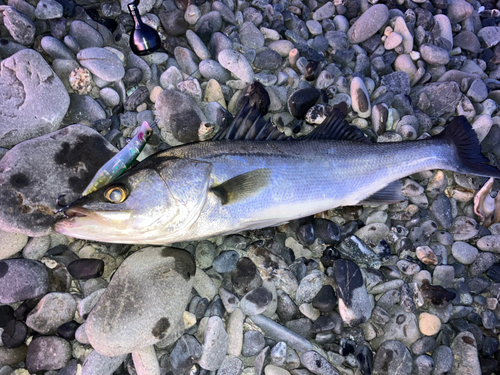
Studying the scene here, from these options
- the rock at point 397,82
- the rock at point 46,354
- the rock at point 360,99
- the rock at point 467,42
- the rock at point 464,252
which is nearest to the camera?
the rock at point 46,354

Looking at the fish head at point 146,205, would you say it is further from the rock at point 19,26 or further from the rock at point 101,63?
the rock at point 19,26

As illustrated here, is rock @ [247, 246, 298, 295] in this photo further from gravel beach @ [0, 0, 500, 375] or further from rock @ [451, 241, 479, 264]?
rock @ [451, 241, 479, 264]

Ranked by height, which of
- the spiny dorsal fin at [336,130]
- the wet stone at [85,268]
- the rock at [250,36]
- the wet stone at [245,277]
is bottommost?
the wet stone at [245,277]

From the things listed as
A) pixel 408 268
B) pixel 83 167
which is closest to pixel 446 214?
pixel 408 268

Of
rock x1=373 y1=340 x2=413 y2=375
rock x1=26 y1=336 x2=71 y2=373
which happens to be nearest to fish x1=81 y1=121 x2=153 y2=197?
rock x1=26 y1=336 x2=71 y2=373

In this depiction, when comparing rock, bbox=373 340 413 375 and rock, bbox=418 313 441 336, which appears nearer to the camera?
rock, bbox=373 340 413 375

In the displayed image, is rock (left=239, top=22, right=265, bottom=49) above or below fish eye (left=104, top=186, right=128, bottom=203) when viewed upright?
above

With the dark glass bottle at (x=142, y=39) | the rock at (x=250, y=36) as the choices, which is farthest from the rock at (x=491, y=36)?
the dark glass bottle at (x=142, y=39)
